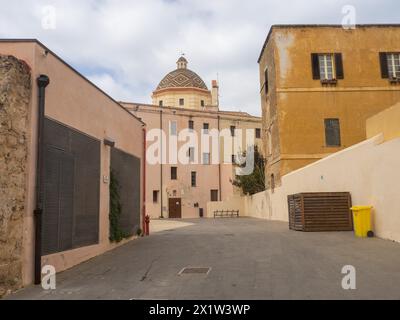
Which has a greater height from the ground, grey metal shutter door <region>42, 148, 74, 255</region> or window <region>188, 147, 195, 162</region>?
window <region>188, 147, 195, 162</region>

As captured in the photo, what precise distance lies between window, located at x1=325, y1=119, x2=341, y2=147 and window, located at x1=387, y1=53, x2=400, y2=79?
4657 mm

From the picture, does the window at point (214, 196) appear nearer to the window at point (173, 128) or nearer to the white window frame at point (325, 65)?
the window at point (173, 128)

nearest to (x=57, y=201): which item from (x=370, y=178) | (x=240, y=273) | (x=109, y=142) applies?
(x=109, y=142)

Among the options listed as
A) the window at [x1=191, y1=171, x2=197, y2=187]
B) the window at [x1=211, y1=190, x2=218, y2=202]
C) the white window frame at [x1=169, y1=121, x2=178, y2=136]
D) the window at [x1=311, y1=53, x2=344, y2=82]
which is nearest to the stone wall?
the window at [x1=311, y1=53, x2=344, y2=82]

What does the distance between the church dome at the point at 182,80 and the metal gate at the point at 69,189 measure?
142ft

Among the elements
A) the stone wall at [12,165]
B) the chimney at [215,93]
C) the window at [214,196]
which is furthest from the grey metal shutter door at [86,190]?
the chimney at [215,93]

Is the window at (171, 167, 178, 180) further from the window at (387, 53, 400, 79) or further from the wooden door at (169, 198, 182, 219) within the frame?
the window at (387, 53, 400, 79)

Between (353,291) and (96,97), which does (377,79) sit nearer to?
(96,97)

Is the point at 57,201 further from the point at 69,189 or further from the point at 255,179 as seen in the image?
the point at 255,179

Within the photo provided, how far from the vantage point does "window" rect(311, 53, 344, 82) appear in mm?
26531

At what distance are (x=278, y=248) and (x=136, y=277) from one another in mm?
4979

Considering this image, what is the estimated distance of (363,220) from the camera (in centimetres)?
1359

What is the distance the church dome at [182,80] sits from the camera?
2147 inches
